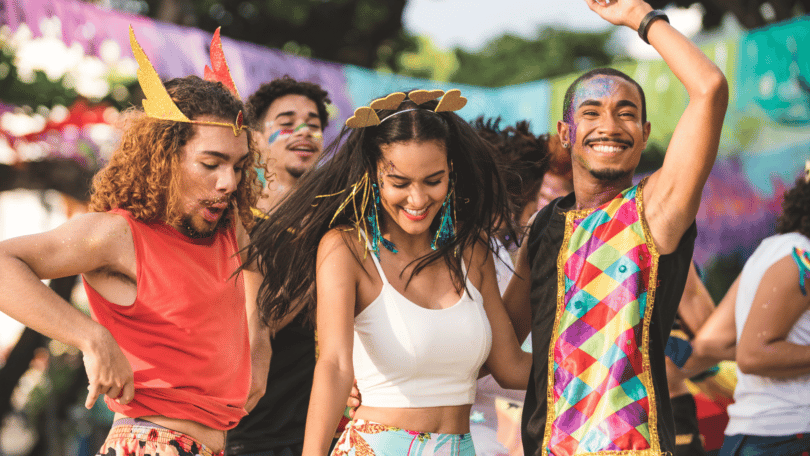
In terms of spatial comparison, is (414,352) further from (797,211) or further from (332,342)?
(797,211)

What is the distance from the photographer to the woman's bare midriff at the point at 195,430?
89.3 inches

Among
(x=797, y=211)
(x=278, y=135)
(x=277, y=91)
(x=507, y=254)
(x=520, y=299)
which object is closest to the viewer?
(x=520, y=299)

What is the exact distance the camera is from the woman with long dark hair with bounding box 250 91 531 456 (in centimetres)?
218

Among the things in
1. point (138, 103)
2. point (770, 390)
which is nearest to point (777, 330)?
point (770, 390)

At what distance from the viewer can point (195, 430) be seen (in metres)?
2.33

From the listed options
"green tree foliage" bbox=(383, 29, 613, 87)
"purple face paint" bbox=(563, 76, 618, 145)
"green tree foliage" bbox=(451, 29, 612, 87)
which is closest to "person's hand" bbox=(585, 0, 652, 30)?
"purple face paint" bbox=(563, 76, 618, 145)

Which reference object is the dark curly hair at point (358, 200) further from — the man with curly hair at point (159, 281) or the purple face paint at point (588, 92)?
the purple face paint at point (588, 92)

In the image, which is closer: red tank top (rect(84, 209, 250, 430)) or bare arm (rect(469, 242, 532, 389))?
red tank top (rect(84, 209, 250, 430))

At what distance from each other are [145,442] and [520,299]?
1312 millimetres

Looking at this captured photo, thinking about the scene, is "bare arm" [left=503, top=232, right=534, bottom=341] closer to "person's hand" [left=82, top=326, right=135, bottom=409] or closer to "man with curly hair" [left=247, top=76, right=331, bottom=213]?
"person's hand" [left=82, top=326, right=135, bottom=409]

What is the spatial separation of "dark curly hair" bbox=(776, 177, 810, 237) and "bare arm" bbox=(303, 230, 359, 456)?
7.84ft

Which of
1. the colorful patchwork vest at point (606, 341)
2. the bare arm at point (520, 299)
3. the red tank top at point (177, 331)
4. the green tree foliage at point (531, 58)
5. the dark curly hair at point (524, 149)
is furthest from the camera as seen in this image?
the green tree foliage at point (531, 58)

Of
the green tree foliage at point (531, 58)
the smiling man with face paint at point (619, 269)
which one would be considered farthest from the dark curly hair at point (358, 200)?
the green tree foliage at point (531, 58)

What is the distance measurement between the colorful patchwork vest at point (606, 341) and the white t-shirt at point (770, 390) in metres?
1.61
